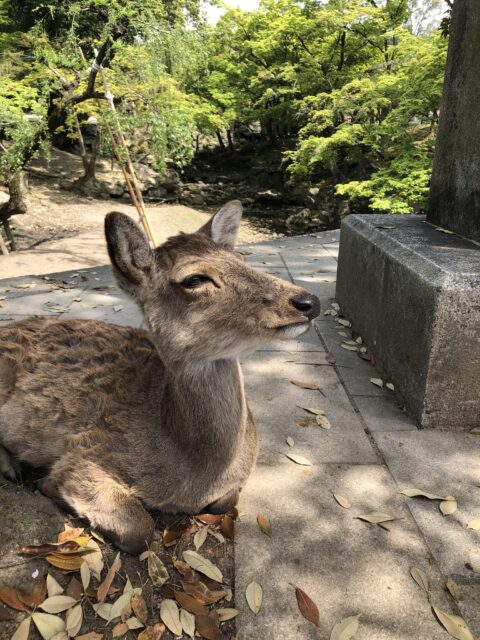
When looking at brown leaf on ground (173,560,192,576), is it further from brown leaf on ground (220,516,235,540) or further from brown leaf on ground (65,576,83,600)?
brown leaf on ground (65,576,83,600)

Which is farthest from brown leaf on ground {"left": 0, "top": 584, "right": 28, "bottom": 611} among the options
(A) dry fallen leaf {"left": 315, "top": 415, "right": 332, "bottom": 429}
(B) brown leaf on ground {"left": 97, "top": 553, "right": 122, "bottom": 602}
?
(A) dry fallen leaf {"left": 315, "top": 415, "right": 332, "bottom": 429}

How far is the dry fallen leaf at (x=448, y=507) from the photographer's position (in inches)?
107

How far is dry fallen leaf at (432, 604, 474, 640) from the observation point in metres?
2.05

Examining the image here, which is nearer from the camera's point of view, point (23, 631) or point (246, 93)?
point (23, 631)

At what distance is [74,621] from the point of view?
2.13 metres

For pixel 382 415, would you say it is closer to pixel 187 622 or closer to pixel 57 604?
pixel 187 622

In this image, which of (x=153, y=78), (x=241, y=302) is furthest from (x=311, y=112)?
(x=241, y=302)

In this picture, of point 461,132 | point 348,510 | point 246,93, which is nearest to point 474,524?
point 348,510

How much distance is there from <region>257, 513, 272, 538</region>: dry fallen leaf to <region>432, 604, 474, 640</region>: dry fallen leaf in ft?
2.79

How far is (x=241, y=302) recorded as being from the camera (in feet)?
7.64

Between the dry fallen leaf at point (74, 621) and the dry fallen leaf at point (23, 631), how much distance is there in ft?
0.51

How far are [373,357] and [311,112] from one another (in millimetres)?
15414

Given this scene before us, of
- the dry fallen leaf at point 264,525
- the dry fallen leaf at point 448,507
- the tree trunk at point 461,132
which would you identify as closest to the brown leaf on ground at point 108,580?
the dry fallen leaf at point 264,525

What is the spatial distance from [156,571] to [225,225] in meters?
1.88
